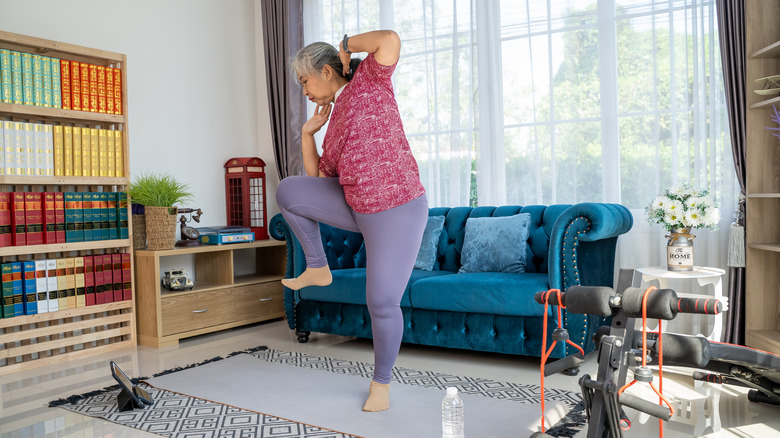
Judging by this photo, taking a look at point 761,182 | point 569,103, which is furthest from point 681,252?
point 569,103

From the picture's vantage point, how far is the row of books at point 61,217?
142 inches

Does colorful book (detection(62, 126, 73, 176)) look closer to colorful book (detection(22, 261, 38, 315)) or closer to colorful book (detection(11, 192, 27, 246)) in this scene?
colorful book (detection(11, 192, 27, 246))

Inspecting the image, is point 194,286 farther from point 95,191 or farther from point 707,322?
point 707,322

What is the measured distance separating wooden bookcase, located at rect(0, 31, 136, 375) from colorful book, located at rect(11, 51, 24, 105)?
60 millimetres

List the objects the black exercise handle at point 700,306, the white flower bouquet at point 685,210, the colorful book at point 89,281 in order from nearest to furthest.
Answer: the black exercise handle at point 700,306
the white flower bouquet at point 685,210
the colorful book at point 89,281

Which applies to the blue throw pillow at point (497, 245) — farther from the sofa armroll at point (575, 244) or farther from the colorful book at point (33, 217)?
the colorful book at point (33, 217)

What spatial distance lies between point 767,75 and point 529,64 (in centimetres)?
138

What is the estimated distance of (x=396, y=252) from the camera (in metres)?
2.50

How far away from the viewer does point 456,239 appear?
4074mm

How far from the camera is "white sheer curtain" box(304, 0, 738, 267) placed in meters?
3.65

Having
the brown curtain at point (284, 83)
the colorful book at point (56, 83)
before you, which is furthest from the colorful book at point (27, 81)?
the brown curtain at point (284, 83)

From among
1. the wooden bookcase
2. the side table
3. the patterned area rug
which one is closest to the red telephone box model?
the wooden bookcase

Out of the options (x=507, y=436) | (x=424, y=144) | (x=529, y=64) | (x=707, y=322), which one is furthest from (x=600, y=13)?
(x=507, y=436)

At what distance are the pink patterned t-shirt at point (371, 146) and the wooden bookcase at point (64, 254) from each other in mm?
2193
